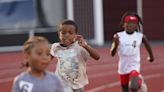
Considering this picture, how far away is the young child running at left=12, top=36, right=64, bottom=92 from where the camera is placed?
4.59 metres

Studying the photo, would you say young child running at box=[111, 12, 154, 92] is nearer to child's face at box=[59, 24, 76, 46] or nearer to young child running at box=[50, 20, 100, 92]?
young child running at box=[50, 20, 100, 92]

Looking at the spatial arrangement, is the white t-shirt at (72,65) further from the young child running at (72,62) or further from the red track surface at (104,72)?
the red track surface at (104,72)

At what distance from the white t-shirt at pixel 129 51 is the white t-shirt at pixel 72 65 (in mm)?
1781

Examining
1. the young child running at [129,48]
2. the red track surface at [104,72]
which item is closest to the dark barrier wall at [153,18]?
the red track surface at [104,72]

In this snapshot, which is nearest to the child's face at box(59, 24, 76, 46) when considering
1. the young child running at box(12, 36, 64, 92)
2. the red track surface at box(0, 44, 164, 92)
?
the young child running at box(12, 36, 64, 92)

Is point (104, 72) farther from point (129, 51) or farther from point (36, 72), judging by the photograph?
point (36, 72)

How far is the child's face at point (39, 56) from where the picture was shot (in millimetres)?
4570

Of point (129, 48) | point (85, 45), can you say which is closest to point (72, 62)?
point (85, 45)

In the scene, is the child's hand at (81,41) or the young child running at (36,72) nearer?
the young child running at (36,72)

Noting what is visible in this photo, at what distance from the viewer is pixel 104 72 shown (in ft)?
45.5

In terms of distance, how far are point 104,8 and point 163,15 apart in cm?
236

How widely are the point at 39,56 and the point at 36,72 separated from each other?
170mm

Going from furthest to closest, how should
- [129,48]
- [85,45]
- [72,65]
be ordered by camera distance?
[129,48], [72,65], [85,45]

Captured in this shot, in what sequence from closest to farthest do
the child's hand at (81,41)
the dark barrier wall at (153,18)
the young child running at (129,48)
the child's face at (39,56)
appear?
the child's face at (39,56) → the child's hand at (81,41) → the young child running at (129,48) → the dark barrier wall at (153,18)
